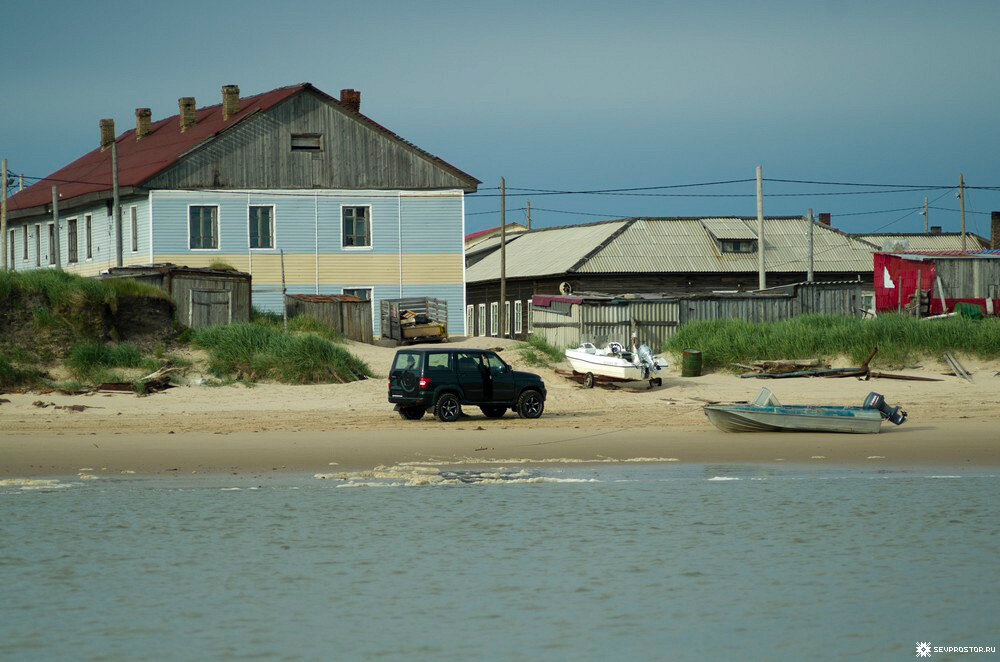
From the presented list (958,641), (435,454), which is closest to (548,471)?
(435,454)

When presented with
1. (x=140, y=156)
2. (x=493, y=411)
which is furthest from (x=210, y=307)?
(x=140, y=156)

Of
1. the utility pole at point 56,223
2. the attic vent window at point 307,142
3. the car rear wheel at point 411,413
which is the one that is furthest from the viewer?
the utility pole at point 56,223

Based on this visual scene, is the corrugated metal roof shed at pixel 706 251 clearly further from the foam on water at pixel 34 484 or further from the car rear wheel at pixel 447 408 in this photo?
the foam on water at pixel 34 484

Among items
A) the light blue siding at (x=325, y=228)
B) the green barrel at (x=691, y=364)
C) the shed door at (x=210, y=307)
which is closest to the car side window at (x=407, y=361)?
the green barrel at (x=691, y=364)

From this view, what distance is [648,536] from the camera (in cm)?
1552

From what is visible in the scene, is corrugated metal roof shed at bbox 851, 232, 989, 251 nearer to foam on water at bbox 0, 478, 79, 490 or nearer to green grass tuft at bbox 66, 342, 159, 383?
green grass tuft at bbox 66, 342, 159, 383

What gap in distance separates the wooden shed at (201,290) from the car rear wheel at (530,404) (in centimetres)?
1327

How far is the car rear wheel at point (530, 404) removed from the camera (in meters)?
26.0

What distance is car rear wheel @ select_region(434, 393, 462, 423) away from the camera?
81.7 feet

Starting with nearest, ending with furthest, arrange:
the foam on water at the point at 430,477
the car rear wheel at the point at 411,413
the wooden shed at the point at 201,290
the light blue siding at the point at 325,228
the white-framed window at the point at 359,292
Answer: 1. the foam on water at the point at 430,477
2. the car rear wheel at the point at 411,413
3. the wooden shed at the point at 201,290
4. the light blue siding at the point at 325,228
5. the white-framed window at the point at 359,292

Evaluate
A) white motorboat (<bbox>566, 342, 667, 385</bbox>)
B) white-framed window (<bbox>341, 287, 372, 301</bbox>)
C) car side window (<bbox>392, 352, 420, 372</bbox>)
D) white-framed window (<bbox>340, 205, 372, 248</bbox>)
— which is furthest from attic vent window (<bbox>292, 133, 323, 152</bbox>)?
car side window (<bbox>392, 352, 420, 372</bbox>)

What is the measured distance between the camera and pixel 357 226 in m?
47.1

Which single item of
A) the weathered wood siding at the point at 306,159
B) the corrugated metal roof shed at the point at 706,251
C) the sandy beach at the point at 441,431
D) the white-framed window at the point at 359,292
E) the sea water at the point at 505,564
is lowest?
the sea water at the point at 505,564

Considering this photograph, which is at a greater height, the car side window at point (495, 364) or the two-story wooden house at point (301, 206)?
the two-story wooden house at point (301, 206)
